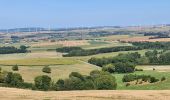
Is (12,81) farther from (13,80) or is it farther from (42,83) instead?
(42,83)

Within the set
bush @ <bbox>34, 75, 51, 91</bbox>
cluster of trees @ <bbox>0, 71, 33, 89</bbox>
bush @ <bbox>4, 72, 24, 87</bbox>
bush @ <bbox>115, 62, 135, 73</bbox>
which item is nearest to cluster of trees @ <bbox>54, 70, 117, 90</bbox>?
bush @ <bbox>34, 75, 51, 91</bbox>

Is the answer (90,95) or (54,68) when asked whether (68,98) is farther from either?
(54,68)

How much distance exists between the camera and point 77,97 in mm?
45938

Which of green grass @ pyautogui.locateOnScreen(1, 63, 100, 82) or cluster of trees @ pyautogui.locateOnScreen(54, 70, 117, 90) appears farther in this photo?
green grass @ pyautogui.locateOnScreen(1, 63, 100, 82)

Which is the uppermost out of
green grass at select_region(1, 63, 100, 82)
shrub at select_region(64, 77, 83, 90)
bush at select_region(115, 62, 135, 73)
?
shrub at select_region(64, 77, 83, 90)

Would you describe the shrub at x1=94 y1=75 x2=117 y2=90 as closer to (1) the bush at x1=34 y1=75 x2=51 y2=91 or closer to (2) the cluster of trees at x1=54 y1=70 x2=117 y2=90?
(2) the cluster of trees at x1=54 y1=70 x2=117 y2=90

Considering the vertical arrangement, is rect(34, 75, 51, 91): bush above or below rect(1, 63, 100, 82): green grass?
above

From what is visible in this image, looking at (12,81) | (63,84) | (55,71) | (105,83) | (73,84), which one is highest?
(73,84)

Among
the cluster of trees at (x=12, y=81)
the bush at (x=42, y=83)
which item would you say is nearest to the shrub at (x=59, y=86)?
the bush at (x=42, y=83)

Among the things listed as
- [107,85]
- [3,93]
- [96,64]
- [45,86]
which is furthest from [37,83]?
[96,64]

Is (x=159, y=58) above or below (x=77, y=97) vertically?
below

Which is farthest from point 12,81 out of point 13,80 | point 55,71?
point 55,71

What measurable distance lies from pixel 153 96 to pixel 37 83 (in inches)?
1486

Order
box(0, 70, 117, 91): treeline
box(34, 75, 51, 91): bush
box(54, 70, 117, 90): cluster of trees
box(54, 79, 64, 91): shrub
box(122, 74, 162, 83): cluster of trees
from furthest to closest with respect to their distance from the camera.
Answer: box(122, 74, 162, 83): cluster of trees
box(34, 75, 51, 91): bush
box(0, 70, 117, 91): treeline
box(54, 79, 64, 91): shrub
box(54, 70, 117, 90): cluster of trees
